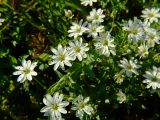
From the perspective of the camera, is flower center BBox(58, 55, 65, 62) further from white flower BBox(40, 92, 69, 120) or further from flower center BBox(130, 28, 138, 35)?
flower center BBox(130, 28, 138, 35)

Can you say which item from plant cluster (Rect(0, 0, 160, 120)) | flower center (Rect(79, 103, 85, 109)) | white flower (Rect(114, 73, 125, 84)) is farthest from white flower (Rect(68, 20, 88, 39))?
flower center (Rect(79, 103, 85, 109))

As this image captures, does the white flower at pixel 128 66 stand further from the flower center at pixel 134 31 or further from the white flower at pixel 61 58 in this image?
the white flower at pixel 61 58

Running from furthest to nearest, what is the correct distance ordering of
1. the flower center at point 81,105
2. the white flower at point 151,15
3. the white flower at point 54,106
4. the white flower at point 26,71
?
the white flower at point 151,15 → the white flower at point 26,71 → the flower center at point 81,105 → the white flower at point 54,106

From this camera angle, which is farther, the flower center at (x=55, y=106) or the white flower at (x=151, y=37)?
the white flower at (x=151, y=37)

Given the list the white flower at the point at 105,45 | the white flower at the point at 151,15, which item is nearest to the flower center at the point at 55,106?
the white flower at the point at 105,45

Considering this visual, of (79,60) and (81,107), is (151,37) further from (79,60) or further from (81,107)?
(81,107)
